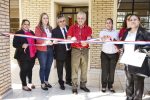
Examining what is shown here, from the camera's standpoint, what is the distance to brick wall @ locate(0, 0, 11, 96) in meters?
5.73

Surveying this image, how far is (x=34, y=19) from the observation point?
33.4 ft

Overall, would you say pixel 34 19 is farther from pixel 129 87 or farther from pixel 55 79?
pixel 129 87

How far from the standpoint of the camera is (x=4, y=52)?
5.93m

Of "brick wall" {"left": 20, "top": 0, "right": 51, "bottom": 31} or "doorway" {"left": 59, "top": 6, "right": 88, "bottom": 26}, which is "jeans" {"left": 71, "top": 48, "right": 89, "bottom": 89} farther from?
"doorway" {"left": 59, "top": 6, "right": 88, "bottom": 26}

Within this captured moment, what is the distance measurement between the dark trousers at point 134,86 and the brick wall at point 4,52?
8.49 feet

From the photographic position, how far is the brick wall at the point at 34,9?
10.1m

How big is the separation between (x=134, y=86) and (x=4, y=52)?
2.81 metres

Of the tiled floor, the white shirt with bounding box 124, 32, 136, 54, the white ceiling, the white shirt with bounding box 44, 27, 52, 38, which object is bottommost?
the tiled floor

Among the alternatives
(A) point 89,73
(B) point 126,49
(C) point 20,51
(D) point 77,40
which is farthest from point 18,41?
(A) point 89,73

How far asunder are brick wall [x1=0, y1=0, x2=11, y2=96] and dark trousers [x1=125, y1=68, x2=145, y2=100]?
259cm

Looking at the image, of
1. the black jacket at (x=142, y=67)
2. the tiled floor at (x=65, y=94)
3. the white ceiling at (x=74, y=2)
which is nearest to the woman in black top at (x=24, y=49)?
the tiled floor at (x=65, y=94)

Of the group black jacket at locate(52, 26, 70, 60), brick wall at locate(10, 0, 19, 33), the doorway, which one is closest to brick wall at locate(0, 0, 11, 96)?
black jacket at locate(52, 26, 70, 60)

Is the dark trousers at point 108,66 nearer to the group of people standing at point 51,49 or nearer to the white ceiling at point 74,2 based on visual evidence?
the group of people standing at point 51,49

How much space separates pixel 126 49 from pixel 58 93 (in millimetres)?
2020
